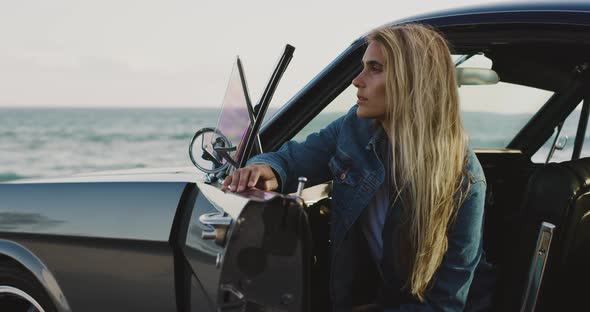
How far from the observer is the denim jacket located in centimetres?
195

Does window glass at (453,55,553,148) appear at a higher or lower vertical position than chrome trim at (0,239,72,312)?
higher

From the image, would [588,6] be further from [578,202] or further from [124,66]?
[124,66]

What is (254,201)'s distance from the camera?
1.46m

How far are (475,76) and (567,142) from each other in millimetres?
781

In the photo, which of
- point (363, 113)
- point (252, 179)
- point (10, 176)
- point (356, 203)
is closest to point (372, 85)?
point (363, 113)

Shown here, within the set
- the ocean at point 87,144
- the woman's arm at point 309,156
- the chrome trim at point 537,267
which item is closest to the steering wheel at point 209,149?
the woman's arm at point 309,156

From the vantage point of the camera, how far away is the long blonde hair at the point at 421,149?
190 centimetres

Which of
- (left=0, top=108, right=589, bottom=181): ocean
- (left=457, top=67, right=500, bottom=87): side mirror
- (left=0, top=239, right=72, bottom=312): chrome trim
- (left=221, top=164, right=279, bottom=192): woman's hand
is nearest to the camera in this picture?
(left=221, top=164, right=279, bottom=192): woman's hand

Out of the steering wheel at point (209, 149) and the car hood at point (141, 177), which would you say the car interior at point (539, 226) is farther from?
the car hood at point (141, 177)

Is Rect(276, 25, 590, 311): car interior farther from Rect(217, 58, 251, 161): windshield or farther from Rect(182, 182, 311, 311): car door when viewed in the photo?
Rect(182, 182, 311, 311): car door

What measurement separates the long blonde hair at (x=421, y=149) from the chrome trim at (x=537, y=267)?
0.27m

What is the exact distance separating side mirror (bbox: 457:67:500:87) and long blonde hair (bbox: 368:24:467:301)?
0.72m

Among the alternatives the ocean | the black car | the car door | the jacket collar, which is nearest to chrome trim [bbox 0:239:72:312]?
the black car

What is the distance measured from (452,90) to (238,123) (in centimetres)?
72
